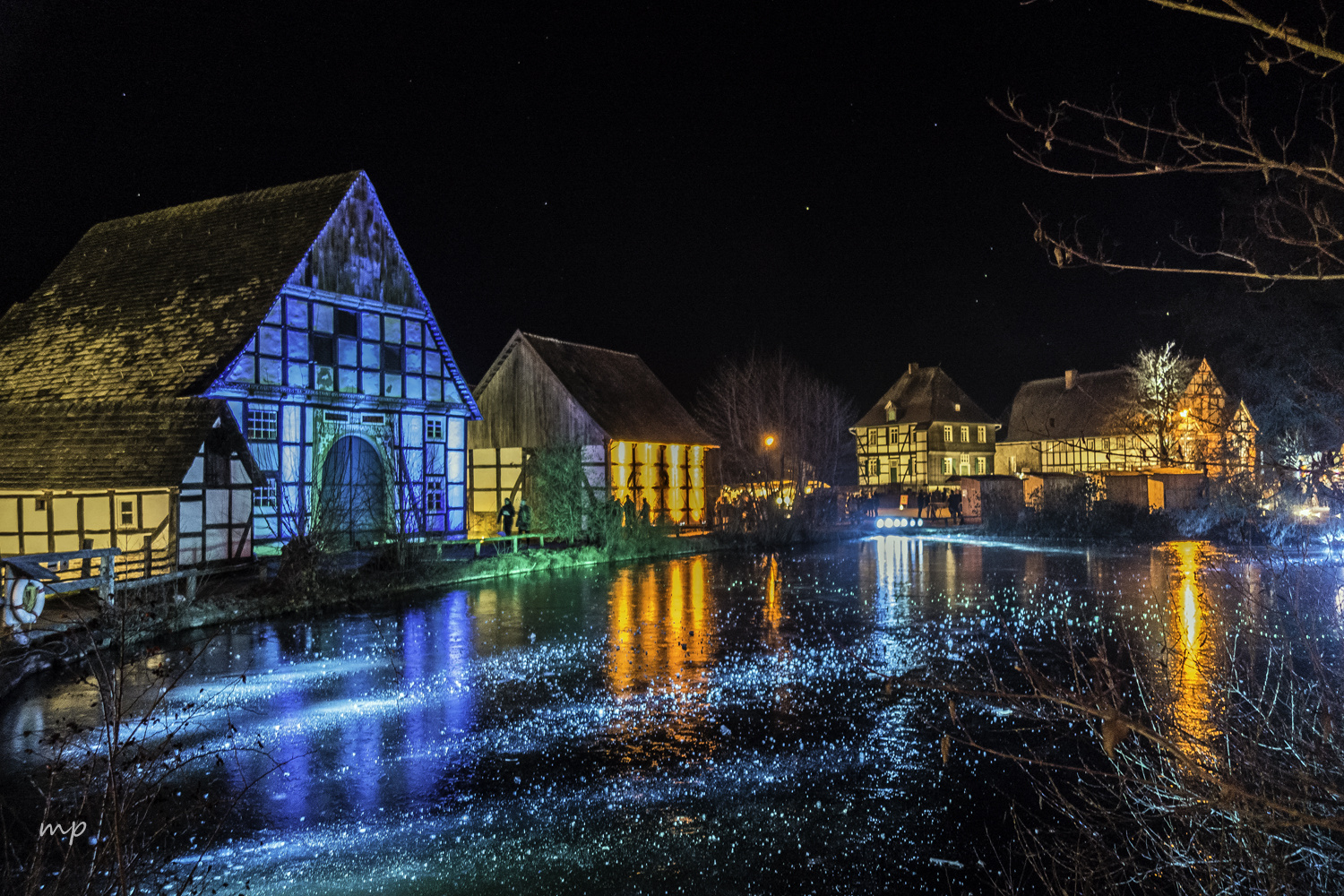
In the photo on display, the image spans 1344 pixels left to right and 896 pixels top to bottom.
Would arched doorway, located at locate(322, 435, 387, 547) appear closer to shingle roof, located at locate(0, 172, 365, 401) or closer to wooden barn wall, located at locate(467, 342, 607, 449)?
shingle roof, located at locate(0, 172, 365, 401)

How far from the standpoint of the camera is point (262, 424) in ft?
79.4

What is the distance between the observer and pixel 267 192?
28.6 m

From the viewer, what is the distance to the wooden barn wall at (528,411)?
122 feet

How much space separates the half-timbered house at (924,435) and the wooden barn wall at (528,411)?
31.9 metres

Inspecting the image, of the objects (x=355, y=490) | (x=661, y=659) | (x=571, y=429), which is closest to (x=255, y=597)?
(x=355, y=490)

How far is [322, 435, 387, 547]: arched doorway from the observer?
23.8m

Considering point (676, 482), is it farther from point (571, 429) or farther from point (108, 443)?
point (108, 443)

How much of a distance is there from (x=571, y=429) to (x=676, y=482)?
21.6ft

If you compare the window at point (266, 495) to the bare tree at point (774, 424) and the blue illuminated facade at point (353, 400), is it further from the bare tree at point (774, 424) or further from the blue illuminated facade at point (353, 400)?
the bare tree at point (774, 424)

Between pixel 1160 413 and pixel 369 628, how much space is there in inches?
613

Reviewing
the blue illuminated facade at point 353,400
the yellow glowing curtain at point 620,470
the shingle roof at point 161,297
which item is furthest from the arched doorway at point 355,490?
the yellow glowing curtain at point 620,470

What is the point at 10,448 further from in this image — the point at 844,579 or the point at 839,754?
the point at 839,754

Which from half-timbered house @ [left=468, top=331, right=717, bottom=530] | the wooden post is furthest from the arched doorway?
half-timbered house @ [left=468, top=331, right=717, bottom=530]

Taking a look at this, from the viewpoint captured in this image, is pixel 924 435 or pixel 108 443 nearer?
pixel 108 443
